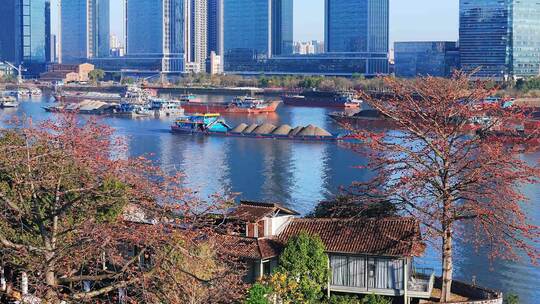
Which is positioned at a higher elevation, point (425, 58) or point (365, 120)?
point (425, 58)

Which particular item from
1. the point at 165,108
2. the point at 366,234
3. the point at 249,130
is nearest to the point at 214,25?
the point at 165,108

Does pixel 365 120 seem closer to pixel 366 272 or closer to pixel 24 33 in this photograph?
pixel 366 272

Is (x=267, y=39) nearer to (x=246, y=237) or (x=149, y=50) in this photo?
(x=149, y=50)

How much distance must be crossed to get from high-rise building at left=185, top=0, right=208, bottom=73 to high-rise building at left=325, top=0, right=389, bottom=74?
38.5 ft

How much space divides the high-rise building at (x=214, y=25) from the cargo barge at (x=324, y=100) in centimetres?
2415

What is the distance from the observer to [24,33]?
192 feet

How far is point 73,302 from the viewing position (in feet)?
9.98

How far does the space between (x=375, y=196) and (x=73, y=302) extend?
13.3 ft

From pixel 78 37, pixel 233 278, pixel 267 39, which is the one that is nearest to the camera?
pixel 233 278

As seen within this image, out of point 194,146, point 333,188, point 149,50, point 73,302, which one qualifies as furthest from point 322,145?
point 149,50

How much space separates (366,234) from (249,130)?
1630 centimetres

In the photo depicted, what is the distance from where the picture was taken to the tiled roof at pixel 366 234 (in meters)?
6.14

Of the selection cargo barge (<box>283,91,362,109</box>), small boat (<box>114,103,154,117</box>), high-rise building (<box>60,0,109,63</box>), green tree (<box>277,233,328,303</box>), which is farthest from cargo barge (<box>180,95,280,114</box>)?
high-rise building (<box>60,0,109,63</box>)

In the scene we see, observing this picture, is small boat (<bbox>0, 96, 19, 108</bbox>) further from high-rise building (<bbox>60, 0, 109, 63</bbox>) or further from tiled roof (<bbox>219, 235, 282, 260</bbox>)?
high-rise building (<bbox>60, 0, 109, 63</bbox>)
